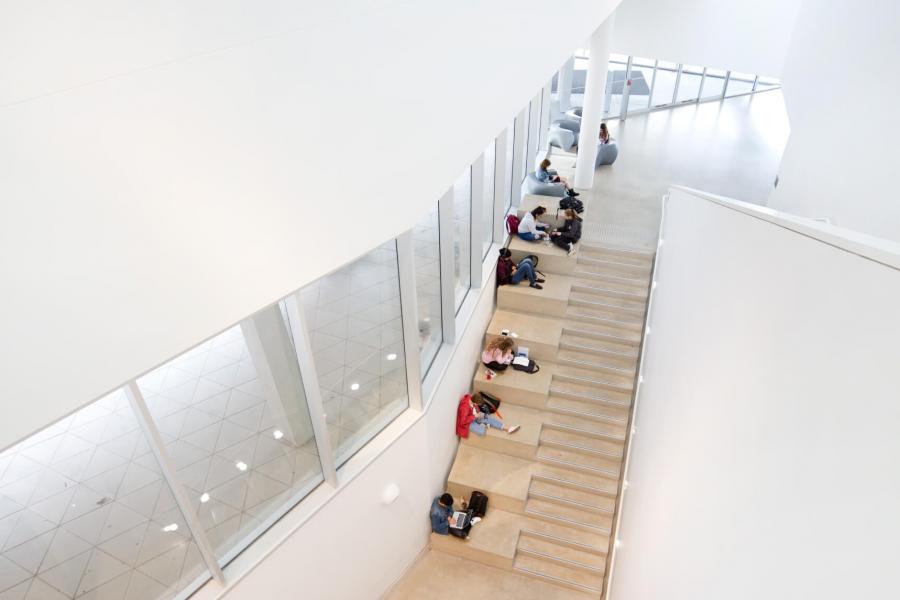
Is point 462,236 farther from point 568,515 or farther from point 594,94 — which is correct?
point 594,94

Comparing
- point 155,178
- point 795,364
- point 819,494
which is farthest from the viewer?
point 155,178

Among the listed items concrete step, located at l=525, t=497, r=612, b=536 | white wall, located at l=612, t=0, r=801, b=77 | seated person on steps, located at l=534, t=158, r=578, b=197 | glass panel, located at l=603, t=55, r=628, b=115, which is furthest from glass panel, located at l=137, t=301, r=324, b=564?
glass panel, located at l=603, t=55, r=628, b=115

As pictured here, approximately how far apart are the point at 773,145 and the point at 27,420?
20.2 m

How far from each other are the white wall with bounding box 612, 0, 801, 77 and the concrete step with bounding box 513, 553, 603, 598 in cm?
1447

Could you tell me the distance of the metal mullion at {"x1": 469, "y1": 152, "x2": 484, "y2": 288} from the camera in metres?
8.55

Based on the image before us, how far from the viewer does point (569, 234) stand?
11.3m

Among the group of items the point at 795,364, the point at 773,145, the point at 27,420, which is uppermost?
the point at 795,364

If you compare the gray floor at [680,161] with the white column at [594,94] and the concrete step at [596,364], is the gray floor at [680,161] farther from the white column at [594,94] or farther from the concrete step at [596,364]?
the concrete step at [596,364]

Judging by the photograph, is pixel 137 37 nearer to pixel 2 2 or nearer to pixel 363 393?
pixel 2 2

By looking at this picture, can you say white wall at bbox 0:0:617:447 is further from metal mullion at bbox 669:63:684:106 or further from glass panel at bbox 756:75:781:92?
glass panel at bbox 756:75:781:92

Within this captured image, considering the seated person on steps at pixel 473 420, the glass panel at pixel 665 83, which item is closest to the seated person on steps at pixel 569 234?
the seated person on steps at pixel 473 420

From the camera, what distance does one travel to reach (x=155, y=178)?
2.98m

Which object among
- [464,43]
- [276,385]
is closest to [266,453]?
[276,385]

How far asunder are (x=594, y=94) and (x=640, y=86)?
8.38 meters
